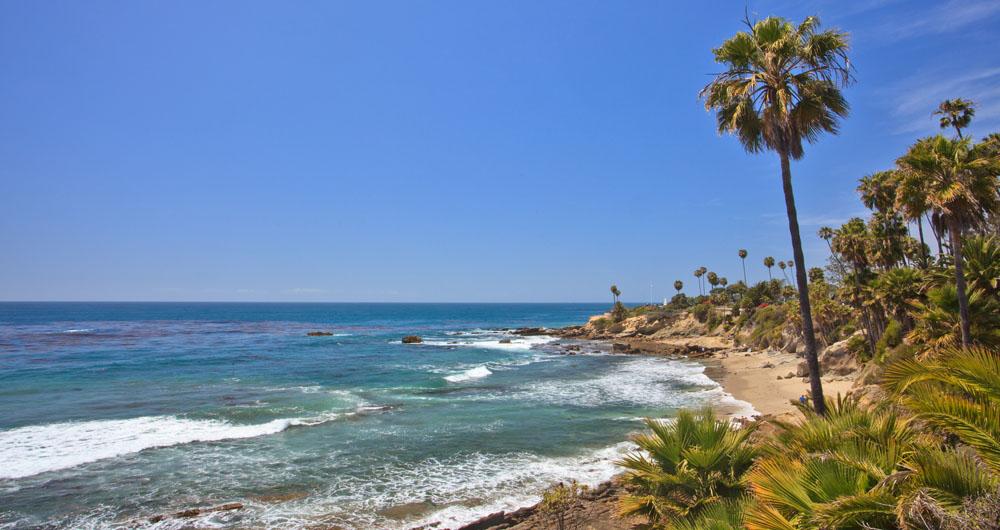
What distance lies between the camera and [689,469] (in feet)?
26.6

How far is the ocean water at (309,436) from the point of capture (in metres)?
15.1

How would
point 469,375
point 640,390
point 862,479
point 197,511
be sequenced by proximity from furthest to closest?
point 469,375 → point 640,390 → point 197,511 → point 862,479

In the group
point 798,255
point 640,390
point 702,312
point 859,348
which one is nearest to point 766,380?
point 859,348

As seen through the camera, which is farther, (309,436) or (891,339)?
(891,339)

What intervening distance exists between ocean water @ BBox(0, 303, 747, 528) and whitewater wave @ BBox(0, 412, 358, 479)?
115 mm

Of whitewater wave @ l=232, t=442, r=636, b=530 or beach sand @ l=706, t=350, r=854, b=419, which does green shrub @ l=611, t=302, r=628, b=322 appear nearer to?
beach sand @ l=706, t=350, r=854, b=419

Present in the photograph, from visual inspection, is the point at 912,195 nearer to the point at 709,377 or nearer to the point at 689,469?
the point at 689,469

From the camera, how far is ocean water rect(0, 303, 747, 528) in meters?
15.1

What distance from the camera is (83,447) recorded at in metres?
20.8

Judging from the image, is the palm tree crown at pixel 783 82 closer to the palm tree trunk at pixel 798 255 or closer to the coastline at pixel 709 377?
the palm tree trunk at pixel 798 255

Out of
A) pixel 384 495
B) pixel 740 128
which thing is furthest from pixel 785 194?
pixel 384 495

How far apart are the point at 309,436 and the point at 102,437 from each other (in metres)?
9.00

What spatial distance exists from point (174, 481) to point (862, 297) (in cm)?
3464

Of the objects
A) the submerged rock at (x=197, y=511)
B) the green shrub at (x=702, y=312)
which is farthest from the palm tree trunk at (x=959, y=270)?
the green shrub at (x=702, y=312)
